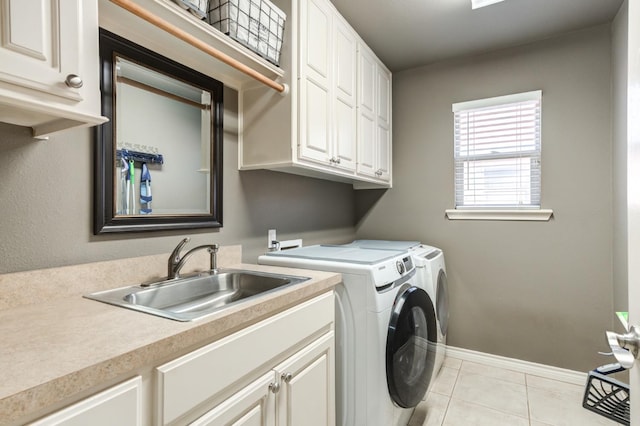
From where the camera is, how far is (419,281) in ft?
6.57

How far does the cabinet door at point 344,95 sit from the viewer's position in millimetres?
2047

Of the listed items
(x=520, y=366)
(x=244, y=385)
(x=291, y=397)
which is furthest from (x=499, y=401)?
(x=244, y=385)

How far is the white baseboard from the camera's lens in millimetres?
2363

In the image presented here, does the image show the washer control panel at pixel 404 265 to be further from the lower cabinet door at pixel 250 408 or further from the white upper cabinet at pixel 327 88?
the lower cabinet door at pixel 250 408

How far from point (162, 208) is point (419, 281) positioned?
4.80 ft

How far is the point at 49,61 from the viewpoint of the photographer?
0.80 m

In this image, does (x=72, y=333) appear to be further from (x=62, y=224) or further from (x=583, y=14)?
(x=583, y=14)

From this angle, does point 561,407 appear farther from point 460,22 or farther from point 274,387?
point 460,22

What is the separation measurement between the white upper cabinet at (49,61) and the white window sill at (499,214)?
2523 millimetres

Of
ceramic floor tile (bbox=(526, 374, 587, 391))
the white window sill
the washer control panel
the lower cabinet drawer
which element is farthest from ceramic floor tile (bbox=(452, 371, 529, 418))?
the lower cabinet drawer

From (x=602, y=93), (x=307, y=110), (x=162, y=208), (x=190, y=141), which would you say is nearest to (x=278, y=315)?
(x=162, y=208)

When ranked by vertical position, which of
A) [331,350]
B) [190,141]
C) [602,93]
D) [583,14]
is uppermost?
[583,14]

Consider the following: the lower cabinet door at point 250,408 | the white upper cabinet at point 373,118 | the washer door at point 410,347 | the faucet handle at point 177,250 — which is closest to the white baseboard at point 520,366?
the washer door at point 410,347

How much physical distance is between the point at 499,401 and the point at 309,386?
154 centimetres
